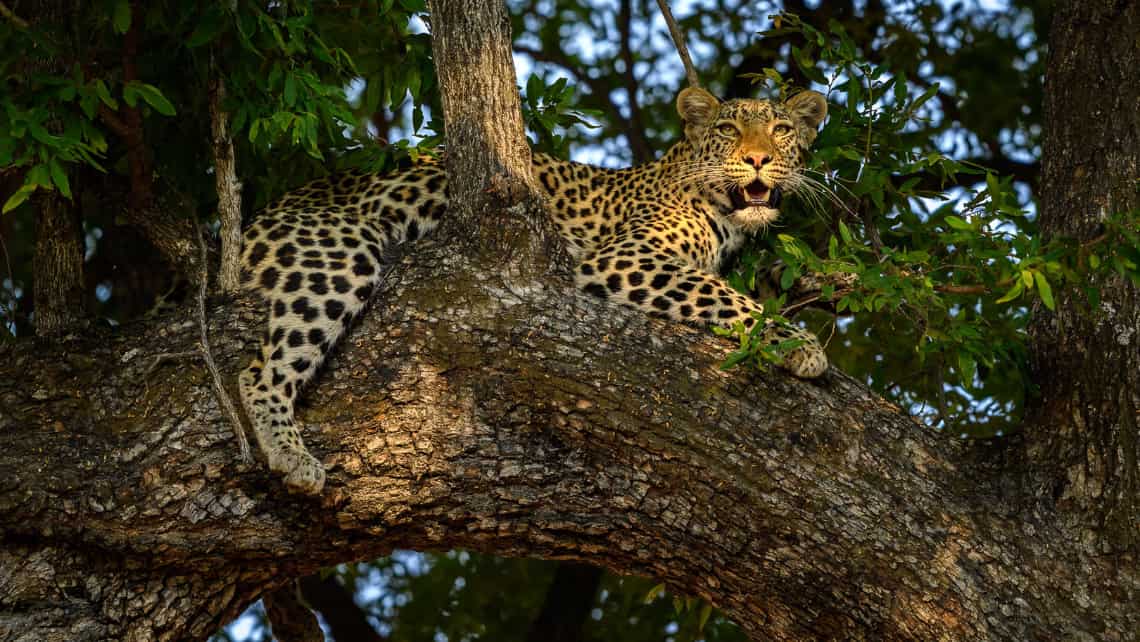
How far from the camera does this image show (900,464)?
556 cm

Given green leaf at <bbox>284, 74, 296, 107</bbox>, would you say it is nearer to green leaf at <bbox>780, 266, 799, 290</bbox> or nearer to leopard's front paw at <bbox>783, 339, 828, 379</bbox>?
green leaf at <bbox>780, 266, 799, 290</bbox>

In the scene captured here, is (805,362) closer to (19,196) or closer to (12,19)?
(19,196)

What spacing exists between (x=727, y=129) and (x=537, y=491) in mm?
3108

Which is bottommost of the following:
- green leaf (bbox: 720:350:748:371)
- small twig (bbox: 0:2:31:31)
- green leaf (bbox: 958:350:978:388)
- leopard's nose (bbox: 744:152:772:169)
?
green leaf (bbox: 720:350:748:371)

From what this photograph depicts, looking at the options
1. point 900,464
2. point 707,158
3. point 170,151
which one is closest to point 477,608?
point 707,158

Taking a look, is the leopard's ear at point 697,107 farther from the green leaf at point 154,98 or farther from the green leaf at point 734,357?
the green leaf at point 154,98

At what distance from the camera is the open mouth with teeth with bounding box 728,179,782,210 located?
25.2ft

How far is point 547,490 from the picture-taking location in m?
5.57

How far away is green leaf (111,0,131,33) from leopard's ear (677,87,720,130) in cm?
334

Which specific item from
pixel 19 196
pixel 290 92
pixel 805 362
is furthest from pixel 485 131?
pixel 19 196

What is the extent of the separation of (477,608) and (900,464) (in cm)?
528

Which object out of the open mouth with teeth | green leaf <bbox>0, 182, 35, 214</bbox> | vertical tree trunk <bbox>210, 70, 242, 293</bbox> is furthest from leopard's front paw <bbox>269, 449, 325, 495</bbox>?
the open mouth with teeth

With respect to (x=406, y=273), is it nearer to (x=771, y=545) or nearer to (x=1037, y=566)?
(x=771, y=545)

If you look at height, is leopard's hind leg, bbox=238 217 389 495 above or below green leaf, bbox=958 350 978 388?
below
